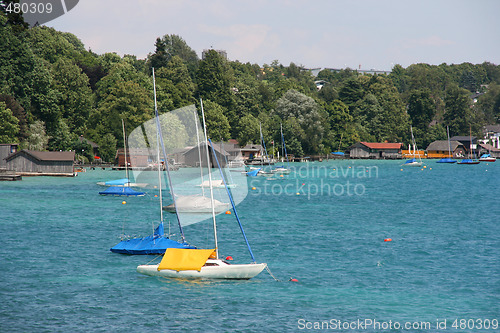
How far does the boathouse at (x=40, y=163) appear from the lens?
117438 mm

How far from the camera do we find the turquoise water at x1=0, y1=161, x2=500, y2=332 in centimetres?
3105

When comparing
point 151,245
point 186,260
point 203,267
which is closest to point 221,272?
point 203,267

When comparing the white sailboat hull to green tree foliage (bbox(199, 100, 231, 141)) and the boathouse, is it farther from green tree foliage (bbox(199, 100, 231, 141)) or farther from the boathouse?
green tree foliage (bbox(199, 100, 231, 141))

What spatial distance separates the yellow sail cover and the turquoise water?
1053 mm

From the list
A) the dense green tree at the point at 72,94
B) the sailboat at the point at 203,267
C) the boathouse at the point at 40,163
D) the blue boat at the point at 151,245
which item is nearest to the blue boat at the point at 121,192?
the boathouse at the point at 40,163

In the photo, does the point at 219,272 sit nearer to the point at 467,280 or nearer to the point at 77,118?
the point at 467,280

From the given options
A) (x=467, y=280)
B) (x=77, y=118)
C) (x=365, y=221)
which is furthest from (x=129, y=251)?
(x=77, y=118)

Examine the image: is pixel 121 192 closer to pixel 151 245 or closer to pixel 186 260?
pixel 151 245

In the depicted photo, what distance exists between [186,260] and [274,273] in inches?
265

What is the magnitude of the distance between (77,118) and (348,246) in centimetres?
13607

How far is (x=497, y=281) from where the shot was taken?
38.8m

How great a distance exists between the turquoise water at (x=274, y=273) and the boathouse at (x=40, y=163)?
1718 inches

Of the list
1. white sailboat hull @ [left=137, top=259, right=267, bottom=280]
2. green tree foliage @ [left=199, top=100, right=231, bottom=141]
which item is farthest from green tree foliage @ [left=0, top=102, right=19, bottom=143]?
white sailboat hull @ [left=137, top=259, right=267, bottom=280]

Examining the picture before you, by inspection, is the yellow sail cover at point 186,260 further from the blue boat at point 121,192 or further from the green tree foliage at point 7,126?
the green tree foliage at point 7,126
